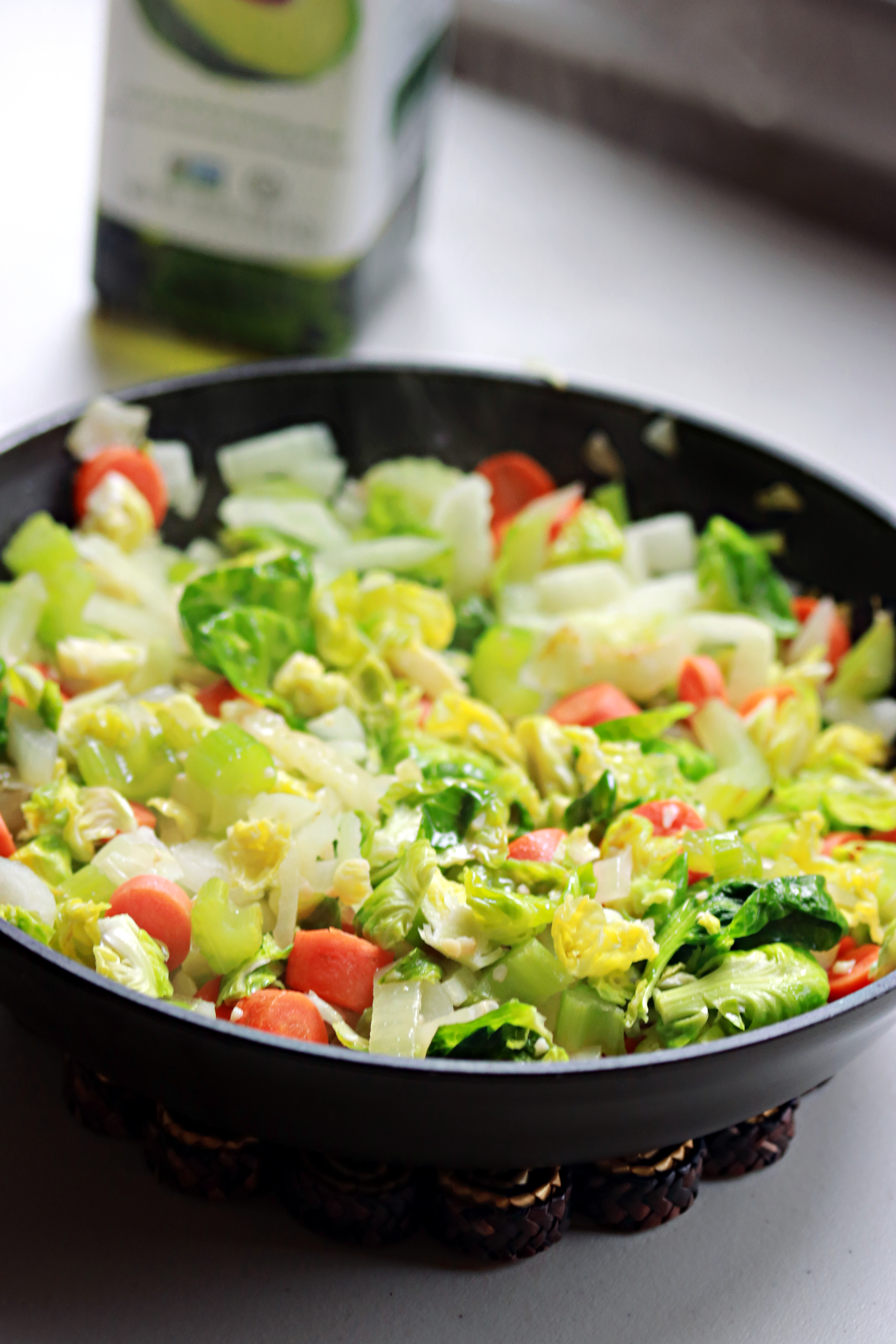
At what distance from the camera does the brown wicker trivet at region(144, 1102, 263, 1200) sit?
0.77 metres

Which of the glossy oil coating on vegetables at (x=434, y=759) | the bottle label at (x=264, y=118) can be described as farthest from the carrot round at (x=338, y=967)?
the bottle label at (x=264, y=118)

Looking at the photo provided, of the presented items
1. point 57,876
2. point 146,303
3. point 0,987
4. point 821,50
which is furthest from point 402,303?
point 0,987

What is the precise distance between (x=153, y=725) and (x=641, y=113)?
4.82 ft

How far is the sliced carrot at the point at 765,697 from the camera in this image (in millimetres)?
1061

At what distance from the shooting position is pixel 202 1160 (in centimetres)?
78

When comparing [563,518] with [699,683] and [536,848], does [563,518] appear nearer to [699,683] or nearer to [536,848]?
[699,683]

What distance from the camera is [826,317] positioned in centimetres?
184

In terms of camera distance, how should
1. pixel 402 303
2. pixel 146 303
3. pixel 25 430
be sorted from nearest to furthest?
pixel 25 430 < pixel 146 303 < pixel 402 303

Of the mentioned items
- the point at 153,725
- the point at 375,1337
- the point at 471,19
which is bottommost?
the point at 375,1337

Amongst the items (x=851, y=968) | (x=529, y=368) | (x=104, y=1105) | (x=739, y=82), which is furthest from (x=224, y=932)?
(x=739, y=82)

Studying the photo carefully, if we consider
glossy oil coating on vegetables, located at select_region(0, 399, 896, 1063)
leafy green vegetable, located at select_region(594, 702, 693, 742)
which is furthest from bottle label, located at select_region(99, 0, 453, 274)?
leafy green vegetable, located at select_region(594, 702, 693, 742)

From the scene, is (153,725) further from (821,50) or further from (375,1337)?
(821,50)

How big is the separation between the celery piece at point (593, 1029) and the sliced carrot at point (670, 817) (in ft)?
0.52

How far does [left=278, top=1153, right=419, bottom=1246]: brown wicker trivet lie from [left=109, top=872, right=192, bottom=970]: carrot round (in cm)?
13
